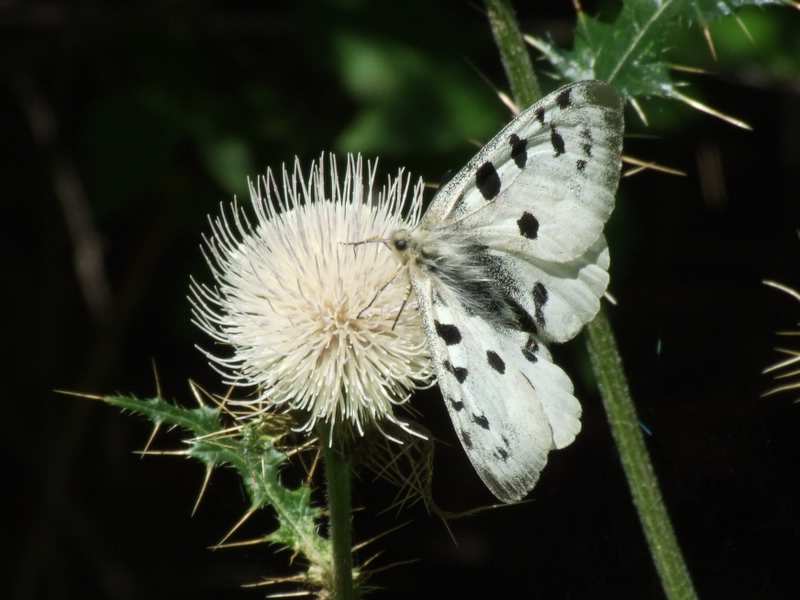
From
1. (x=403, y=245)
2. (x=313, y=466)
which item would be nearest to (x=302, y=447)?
(x=313, y=466)

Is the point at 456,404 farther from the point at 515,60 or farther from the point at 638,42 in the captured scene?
the point at 638,42

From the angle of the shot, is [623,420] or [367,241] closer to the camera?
[367,241]

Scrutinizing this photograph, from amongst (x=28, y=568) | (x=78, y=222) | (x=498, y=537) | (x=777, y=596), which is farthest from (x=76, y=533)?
(x=777, y=596)

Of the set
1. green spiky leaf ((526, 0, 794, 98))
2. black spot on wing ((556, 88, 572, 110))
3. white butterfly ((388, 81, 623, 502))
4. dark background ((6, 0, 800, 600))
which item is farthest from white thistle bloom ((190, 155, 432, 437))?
dark background ((6, 0, 800, 600))

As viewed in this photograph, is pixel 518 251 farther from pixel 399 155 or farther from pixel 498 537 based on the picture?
pixel 498 537

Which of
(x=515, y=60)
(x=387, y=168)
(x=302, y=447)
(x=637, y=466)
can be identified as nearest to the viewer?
(x=302, y=447)

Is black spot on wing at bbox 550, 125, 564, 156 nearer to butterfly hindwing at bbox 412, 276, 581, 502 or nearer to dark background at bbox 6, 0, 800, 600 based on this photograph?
butterfly hindwing at bbox 412, 276, 581, 502
